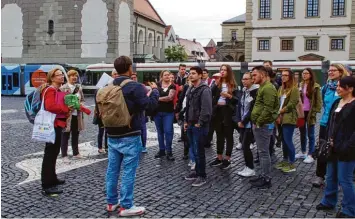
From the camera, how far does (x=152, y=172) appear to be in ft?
27.0

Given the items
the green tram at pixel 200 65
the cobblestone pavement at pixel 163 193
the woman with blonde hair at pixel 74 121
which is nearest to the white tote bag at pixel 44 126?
the cobblestone pavement at pixel 163 193

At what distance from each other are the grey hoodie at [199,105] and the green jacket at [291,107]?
5.90 feet

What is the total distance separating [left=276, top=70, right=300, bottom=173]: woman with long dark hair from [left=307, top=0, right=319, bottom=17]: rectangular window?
1775 inches

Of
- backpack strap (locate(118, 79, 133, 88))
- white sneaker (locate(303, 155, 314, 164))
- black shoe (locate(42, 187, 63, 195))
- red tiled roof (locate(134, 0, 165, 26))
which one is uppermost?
red tiled roof (locate(134, 0, 165, 26))

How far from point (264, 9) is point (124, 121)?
1925 inches

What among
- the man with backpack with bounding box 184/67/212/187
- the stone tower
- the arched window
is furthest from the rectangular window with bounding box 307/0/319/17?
the man with backpack with bounding box 184/67/212/187

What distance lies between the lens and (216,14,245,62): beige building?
217ft

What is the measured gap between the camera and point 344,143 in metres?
5.36

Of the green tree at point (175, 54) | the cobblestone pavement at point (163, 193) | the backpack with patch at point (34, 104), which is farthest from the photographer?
the green tree at point (175, 54)

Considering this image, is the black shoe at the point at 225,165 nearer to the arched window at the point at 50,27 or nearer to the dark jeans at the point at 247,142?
the dark jeans at the point at 247,142

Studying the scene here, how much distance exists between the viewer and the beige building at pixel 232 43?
6612cm

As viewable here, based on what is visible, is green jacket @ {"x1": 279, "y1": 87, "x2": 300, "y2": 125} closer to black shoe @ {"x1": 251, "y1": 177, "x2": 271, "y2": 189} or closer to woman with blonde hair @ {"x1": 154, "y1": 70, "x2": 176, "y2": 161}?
black shoe @ {"x1": 251, "y1": 177, "x2": 271, "y2": 189}

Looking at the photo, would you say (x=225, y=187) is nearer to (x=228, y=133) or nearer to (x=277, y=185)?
(x=277, y=185)

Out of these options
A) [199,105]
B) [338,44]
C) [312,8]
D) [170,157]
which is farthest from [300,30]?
[199,105]
